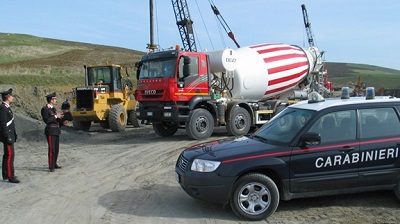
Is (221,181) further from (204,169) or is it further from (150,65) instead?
(150,65)

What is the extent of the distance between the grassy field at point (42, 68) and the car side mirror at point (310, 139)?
52.5 feet

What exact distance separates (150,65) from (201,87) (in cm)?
188

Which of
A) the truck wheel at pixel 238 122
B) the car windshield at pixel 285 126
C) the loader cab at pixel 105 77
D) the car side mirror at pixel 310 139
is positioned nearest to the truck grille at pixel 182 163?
the car windshield at pixel 285 126

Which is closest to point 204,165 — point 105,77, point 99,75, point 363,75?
point 105,77

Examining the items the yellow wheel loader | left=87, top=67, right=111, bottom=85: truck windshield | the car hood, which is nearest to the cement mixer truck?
the yellow wheel loader

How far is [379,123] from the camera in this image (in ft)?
20.5

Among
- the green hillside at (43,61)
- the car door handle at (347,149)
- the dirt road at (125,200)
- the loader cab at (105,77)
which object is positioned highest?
the green hillside at (43,61)

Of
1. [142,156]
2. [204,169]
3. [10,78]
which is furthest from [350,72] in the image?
[204,169]

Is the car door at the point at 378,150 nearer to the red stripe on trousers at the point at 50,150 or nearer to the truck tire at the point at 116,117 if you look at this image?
the red stripe on trousers at the point at 50,150

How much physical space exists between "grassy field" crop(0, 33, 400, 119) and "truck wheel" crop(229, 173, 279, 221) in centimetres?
1567

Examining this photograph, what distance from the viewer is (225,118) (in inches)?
594

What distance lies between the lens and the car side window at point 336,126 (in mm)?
6043

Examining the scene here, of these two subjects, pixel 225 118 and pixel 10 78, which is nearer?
pixel 225 118

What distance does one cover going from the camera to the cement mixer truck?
542 inches
